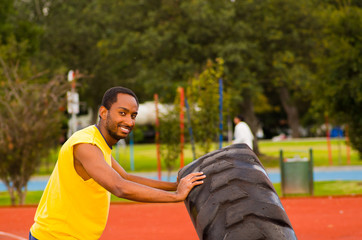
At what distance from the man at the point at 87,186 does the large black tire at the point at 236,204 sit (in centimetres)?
10

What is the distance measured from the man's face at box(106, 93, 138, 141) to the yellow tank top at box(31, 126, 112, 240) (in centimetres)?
9

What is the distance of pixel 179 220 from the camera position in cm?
1058

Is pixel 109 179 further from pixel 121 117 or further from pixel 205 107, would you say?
pixel 205 107

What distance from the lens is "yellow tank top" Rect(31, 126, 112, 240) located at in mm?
3330

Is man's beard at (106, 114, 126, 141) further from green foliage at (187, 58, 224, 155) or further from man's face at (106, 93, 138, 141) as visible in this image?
green foliage at (187, 58, 224, 155)

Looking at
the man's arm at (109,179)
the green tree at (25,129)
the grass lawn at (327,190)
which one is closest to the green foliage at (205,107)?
the grass lawn at (327,190)

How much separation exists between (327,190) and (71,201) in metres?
13.5

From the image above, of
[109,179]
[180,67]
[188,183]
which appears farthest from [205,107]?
[109,179]

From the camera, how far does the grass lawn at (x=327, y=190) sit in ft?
50.5

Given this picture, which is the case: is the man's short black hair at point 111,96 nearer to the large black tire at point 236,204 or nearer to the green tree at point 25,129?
the large black tire at point 236,204

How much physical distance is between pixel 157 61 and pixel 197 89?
10.6 m

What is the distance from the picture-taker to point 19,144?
13.3 m

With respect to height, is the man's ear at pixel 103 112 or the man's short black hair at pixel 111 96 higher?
the man's short black hair at pixel 111 96

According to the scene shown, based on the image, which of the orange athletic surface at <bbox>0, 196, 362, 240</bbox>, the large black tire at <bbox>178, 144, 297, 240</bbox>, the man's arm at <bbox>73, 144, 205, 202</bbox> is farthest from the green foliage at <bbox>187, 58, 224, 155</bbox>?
the man's arm at <bbox>73, 144, 205, 202</bbox>
